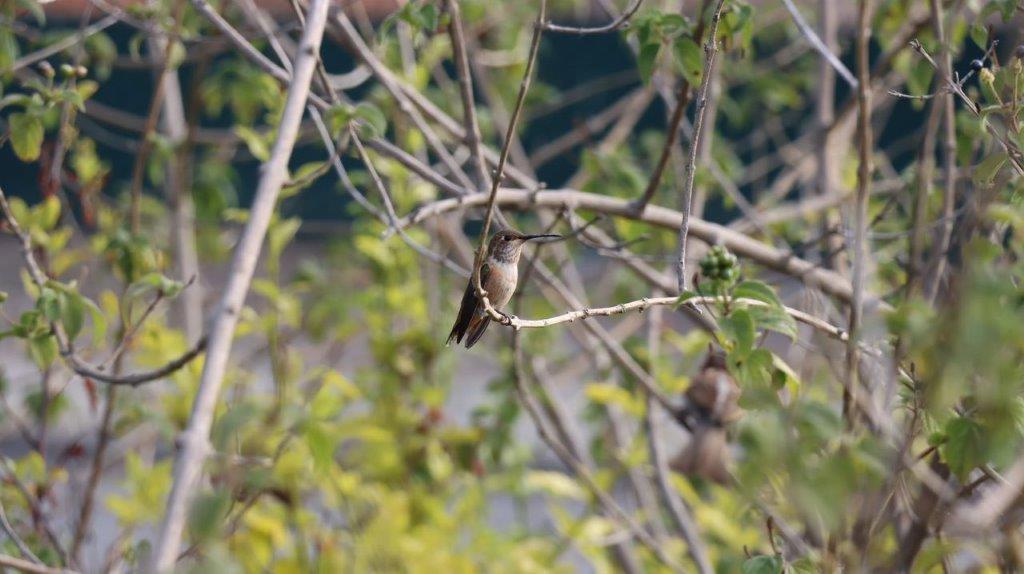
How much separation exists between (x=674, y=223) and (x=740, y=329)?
1.39 meters

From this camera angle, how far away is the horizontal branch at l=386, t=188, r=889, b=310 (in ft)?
9.40

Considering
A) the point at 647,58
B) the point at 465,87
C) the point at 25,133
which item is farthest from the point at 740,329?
the point at 25,133

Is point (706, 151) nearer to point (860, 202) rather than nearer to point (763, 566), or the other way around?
point (860, 202)

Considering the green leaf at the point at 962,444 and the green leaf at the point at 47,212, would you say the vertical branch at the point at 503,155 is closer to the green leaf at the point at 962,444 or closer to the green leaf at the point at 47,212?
the green leaf at the point at 962,444

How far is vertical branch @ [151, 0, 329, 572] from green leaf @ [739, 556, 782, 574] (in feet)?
3.06

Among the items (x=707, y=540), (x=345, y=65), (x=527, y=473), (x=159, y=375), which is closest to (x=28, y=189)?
(x=345, y=65)

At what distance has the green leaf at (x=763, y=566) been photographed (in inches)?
72.9

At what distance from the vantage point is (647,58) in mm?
2674

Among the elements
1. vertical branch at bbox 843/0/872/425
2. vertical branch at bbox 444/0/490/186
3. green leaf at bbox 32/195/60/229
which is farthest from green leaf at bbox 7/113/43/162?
vertical branch at bbox 843/0/872/425

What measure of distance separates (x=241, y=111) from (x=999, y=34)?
3876 mm

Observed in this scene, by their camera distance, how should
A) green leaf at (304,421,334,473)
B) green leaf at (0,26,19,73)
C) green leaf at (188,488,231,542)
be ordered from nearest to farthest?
green leaf at (188,488,231,542), green leaf at (304,421,334,473), green leaf at (0,26,19,73)

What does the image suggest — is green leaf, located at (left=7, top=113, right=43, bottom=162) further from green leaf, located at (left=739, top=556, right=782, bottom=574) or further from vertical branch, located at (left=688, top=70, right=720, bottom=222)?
vertical branch, located at (left=688, top=70, right=720, bottom=222)

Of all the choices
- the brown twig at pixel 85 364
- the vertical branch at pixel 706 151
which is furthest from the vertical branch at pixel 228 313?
the vertical branch at pixel 706 151

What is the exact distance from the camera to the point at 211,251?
5.38 meters
